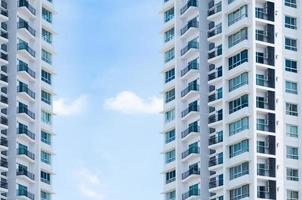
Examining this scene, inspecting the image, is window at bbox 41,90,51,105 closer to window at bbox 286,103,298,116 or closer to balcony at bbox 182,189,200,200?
balcony at bbox 182,189,200,200

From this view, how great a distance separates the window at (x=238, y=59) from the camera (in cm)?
11750

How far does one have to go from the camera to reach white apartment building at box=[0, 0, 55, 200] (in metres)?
127

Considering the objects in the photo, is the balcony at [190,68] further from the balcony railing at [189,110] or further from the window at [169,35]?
the window at [169,35]

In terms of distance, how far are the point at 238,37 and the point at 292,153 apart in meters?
13.4

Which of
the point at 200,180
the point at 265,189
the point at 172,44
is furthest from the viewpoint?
the point at 172,44

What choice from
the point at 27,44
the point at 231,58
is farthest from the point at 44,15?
the point at 231,58

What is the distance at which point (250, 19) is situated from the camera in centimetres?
11744

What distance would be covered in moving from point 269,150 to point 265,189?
407 cm

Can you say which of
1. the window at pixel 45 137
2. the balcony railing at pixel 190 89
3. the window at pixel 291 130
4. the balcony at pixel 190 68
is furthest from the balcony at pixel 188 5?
the window at pixel 45 137

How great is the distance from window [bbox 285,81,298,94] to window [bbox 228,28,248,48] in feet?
21.4

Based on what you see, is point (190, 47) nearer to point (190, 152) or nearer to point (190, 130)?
point (190, 130)

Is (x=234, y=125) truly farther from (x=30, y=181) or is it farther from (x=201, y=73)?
(x=30, y=181)

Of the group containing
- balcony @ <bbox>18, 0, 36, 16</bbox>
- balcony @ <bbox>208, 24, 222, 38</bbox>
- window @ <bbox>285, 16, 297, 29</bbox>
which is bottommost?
window @ <bbox>285, 16, 297, 29</bbox>

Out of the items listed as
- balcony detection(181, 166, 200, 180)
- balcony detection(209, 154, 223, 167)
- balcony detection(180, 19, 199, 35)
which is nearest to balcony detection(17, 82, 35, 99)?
balcony detection(180, 19, 199, 35)
